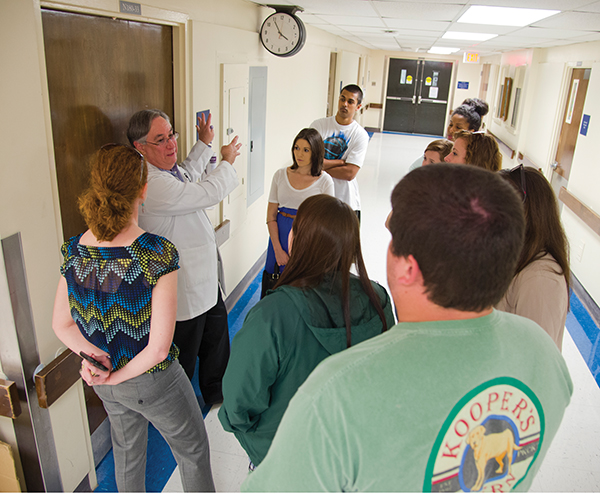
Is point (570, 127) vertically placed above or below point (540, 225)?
above

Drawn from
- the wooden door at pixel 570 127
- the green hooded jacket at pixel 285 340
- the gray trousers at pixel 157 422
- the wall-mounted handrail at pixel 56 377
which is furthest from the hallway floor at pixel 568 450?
the wooden door at pixel 570 127

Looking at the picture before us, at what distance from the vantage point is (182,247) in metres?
2.23

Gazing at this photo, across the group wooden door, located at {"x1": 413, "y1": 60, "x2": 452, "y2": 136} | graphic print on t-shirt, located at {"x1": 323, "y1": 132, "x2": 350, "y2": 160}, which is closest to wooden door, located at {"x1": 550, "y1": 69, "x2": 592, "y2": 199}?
graphic print on t-shirt, located at {"x1": 323, "y1": 132, "x2": 350, "y2": 160}

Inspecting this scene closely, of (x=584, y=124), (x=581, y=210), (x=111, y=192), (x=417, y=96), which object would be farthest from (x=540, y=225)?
(x=417, y=96)

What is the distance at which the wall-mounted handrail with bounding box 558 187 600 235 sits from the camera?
4.30 m

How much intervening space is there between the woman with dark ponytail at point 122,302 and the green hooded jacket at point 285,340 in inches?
14.5

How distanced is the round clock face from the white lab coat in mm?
1844

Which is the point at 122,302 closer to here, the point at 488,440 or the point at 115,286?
the point at 115,286

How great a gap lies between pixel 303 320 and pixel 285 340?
0.08 m

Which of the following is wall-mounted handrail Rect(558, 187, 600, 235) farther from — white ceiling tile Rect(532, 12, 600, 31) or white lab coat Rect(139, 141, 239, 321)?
white lab coat Rect(139, 141, 239, 321)

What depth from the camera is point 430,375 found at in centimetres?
71

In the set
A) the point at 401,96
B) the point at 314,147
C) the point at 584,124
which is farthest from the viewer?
the point at 401,96

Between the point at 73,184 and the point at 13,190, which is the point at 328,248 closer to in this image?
the point at 13,190

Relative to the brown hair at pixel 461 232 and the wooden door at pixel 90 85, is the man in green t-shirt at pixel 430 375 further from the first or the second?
the wooden door at pixel 90 85
